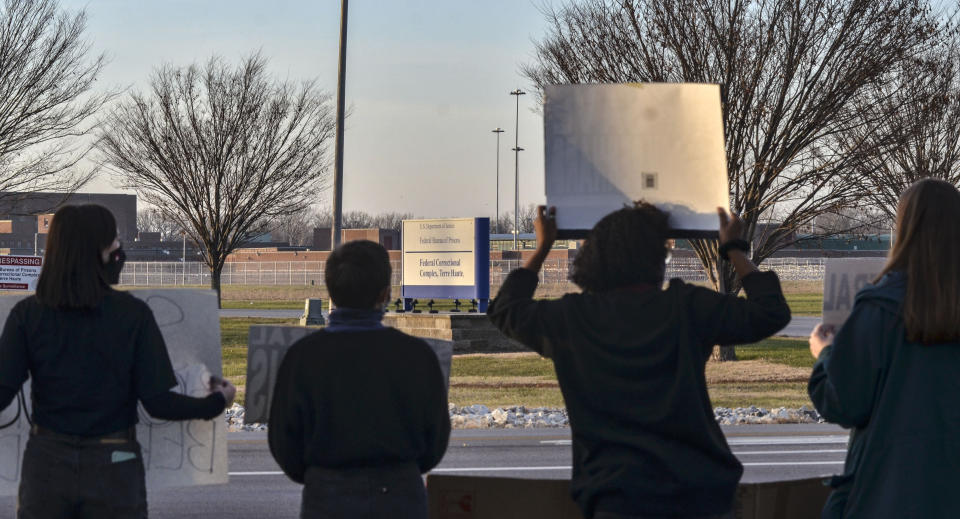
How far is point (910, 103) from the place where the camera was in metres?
17.5

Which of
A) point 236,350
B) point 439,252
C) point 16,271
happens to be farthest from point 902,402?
point 439,252

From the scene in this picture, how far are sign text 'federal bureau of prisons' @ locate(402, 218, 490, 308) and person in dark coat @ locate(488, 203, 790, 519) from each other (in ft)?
72.3

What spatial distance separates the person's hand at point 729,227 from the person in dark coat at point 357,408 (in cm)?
99

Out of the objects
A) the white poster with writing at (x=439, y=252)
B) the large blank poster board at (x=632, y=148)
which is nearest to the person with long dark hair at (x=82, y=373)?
the large blank poster board at (x=632, y=148)

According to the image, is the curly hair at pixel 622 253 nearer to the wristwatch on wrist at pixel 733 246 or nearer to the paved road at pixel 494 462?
the wristwatch on wrist at pixel 733 246

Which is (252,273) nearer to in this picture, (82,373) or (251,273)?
(251,273)

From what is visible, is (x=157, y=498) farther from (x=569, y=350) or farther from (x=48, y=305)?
(x=569, y=350)

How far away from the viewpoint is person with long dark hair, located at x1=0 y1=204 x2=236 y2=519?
3.20 meters

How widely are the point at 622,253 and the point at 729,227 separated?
573 millimetres

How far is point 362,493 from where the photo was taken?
121 inches

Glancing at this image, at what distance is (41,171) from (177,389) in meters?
A: 18.8

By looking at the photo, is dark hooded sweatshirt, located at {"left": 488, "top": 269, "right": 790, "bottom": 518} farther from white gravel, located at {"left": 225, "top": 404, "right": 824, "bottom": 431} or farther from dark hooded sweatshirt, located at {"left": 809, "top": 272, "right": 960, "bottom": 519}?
white gravel, located at {"left": 225, "top": 404, "right": 824, "bottom": 431}

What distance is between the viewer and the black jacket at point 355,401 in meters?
3.07

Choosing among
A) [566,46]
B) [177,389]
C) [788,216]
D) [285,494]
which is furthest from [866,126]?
[177,389]
